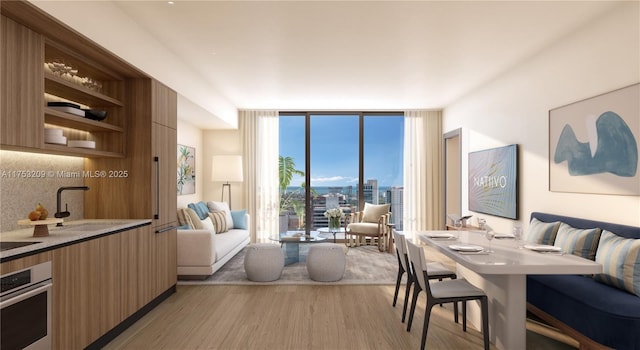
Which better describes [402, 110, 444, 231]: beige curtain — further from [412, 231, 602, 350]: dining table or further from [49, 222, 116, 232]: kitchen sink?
[49, 222, 116, 232]: kitchen sink

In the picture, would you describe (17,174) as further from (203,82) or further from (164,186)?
(203,82)

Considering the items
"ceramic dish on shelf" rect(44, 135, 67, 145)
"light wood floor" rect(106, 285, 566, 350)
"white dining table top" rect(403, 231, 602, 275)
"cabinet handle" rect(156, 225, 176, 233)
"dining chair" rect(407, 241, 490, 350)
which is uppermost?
"ceramic dish on shelf" rect(44, 135, 67, 145)

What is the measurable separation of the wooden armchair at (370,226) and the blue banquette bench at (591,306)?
3.23m

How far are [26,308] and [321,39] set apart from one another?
3216 millimetres

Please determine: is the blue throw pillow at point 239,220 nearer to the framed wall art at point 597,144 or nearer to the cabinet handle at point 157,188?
the cabinet handle at point 157,188

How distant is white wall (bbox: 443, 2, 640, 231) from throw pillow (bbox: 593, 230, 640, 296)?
0.35 metres

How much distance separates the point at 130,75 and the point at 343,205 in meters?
4.96

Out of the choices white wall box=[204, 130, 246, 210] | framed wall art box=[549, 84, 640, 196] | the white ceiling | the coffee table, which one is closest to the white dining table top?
framed wall art box=[549, 84, 640, 196]

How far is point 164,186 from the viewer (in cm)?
373

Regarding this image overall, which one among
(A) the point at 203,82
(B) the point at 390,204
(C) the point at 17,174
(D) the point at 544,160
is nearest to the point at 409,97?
(B) the point at 390,204

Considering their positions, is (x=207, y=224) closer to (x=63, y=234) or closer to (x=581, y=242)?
(x=63, y=234)

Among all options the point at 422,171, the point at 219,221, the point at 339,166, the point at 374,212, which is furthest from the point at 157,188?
the point at 422,171

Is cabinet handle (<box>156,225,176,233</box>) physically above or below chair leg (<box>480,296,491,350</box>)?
above

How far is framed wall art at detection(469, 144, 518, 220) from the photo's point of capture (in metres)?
4.39
